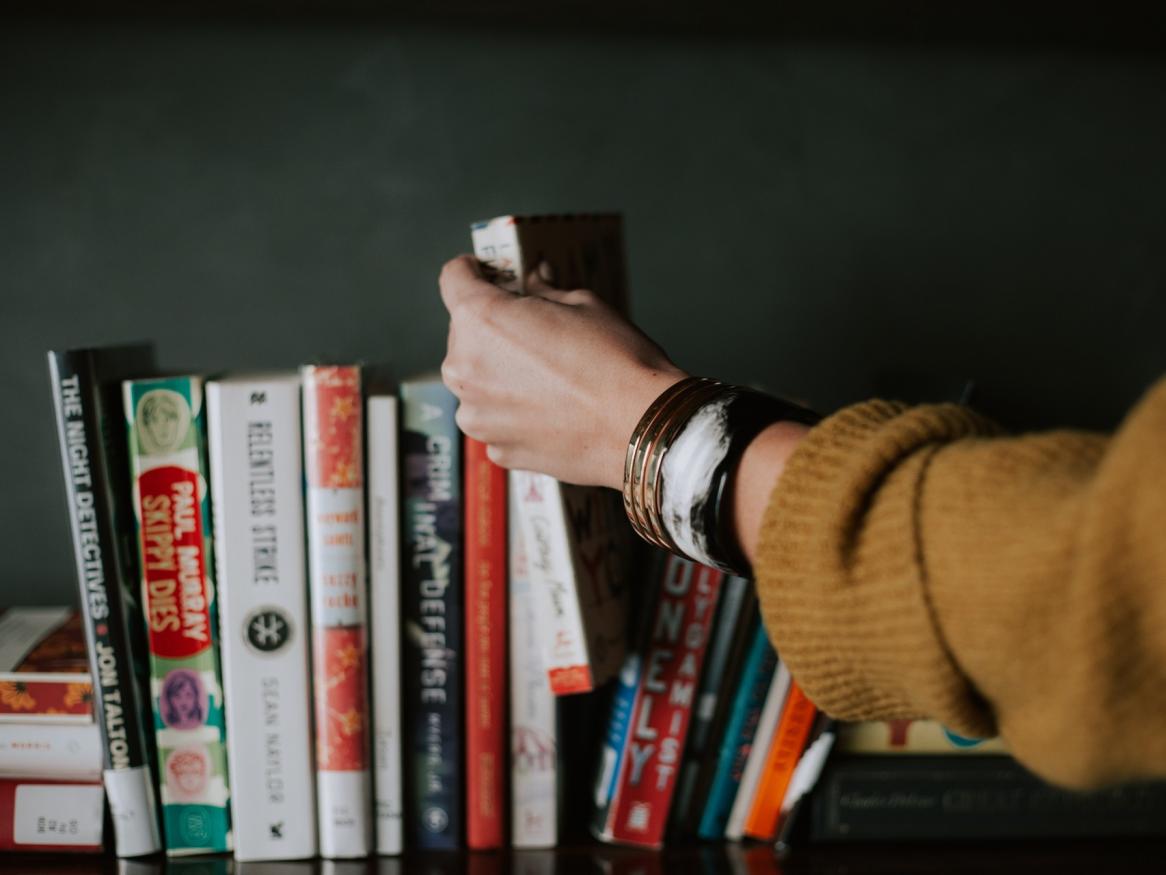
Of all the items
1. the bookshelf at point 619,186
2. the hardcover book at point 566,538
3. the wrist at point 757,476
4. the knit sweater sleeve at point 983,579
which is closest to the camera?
the knit sweater sleeve at point 983,579

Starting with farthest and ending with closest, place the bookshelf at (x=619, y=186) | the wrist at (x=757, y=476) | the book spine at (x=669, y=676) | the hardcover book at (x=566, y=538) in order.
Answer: the bookshelf at (x=619, y=186)
the book spine at (x=669, y=676)
the hardcover book at (x=566, y=538)
the wrist at (x=757, y=476)

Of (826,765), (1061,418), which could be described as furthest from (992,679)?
(1061,418)

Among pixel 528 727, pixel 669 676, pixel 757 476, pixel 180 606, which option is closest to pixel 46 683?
pixel 180 606

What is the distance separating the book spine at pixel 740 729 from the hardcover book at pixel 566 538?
11 centimetres

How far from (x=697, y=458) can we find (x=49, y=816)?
564mm

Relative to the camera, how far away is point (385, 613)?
750 mm

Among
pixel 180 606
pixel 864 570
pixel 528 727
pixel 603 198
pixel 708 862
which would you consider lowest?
pixel 708 862

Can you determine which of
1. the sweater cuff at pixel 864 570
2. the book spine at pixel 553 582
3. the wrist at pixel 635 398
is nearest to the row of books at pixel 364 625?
the book spine at pixel 553 582

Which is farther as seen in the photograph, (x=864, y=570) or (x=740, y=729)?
(x=740, y=729)

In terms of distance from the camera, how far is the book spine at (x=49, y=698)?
2.45ft

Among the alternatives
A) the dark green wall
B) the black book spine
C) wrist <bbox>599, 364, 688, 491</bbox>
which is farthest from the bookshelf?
wrist <bbox>599, 364, 688, 491</bbox>

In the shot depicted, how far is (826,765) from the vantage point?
801 millimetres

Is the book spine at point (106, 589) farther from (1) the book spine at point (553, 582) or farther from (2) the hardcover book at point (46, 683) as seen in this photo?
(1) the book spine at point (553, 582)

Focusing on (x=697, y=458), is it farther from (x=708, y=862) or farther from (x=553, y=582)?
(x=708, y=862)
